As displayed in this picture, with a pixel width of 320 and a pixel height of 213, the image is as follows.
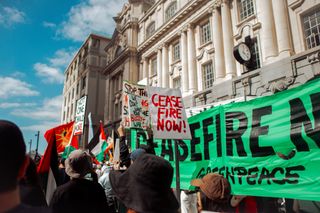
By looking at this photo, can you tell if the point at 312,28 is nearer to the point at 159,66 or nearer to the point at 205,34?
the point at 205,34

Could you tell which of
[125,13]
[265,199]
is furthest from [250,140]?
[125,13]

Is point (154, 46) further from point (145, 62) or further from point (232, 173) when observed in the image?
point (232, 173)

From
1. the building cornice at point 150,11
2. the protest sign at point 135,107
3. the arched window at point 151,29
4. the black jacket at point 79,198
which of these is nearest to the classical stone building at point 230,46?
the building cornice at point 150,11

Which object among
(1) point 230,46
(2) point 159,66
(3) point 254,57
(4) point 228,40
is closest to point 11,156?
(3) point 254,57

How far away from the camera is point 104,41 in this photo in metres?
37.5

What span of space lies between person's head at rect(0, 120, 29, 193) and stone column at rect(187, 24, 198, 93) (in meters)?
14.9

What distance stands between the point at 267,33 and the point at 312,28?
185 centimetres

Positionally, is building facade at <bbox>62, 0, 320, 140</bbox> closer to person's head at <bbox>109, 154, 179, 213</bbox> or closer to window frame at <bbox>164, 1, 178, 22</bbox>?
window frame at <bbox>164, 1, 178, 22</bbox>

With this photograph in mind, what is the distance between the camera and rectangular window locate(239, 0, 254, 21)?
515 inches

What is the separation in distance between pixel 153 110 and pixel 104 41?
1408 inches

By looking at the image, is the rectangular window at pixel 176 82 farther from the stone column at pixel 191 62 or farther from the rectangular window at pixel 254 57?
the rectangular window at pixel 254 57

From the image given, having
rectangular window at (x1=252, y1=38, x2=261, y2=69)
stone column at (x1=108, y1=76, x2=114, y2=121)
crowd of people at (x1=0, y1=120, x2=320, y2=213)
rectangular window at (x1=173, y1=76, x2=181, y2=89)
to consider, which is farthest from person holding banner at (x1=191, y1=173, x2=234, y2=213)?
stone column at (x1=108, y1=76, x2=114, y2=121)

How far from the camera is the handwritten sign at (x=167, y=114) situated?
427cm

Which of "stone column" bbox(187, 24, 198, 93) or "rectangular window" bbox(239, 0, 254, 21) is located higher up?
"rectangular window" bbox(239, 0, 254, 21)
